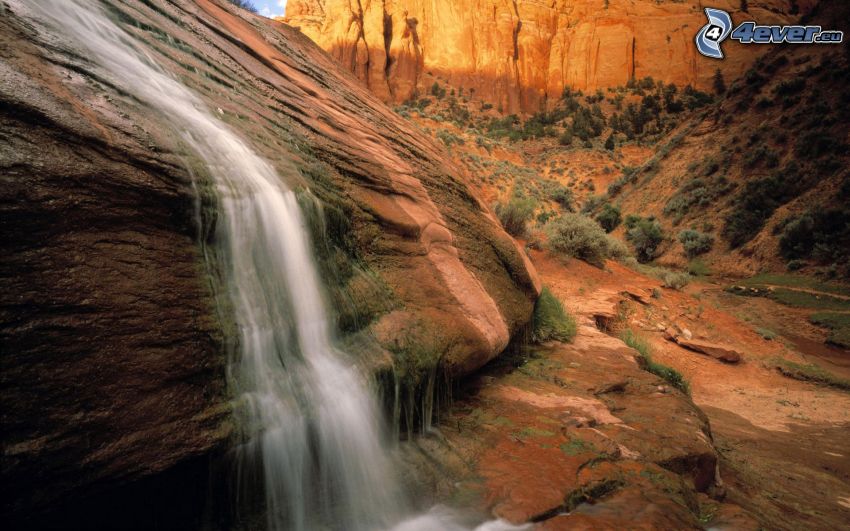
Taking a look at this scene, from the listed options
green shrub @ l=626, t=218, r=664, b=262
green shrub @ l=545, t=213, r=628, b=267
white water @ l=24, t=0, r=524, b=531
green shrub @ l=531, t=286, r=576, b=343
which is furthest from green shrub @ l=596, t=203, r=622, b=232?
white water @ l=24, t=0, r=524, b=531

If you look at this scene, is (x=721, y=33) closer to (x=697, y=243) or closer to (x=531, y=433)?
(x=697, y=243)

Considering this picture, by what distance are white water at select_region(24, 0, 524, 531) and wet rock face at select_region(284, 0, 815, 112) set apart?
4793 cm

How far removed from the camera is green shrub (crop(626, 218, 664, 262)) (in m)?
22.5

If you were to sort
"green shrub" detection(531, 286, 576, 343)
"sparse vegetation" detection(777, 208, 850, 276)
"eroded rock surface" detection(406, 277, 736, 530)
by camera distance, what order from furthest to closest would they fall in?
"sparse vegetation" detection(777, 208, 850, 276) → "green shrub" detection(531, 286, 576, 343) → "eroded rock surface" detection(406, 277, 736, 530)

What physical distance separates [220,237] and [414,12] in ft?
190

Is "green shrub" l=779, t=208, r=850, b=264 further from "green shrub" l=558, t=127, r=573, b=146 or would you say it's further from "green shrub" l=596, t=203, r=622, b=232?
"green shrub" l=558, t=127, r=573, b=146

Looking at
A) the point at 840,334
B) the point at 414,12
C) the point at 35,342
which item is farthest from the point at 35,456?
the point at 414,12

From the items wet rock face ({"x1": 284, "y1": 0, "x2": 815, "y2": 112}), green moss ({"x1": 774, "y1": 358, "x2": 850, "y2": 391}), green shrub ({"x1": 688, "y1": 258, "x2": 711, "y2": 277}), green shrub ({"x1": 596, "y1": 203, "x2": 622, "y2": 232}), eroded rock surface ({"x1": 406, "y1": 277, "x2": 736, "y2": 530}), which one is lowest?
green moss ({"x1": 774, "y1": 358, "x2": 850, "y2": 391})

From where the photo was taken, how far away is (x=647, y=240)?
74.3 feet

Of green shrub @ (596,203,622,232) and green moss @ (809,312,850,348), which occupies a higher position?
green shrub @ (596,203,622,232)

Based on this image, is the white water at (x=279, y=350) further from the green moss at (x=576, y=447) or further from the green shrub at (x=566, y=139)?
the green shrub at (x=566, y=139)

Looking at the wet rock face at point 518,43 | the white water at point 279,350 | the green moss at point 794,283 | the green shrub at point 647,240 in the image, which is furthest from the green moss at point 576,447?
the wet rock face at point 518,43

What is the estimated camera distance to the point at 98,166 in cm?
187

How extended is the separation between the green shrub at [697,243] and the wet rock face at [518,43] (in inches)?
1421
